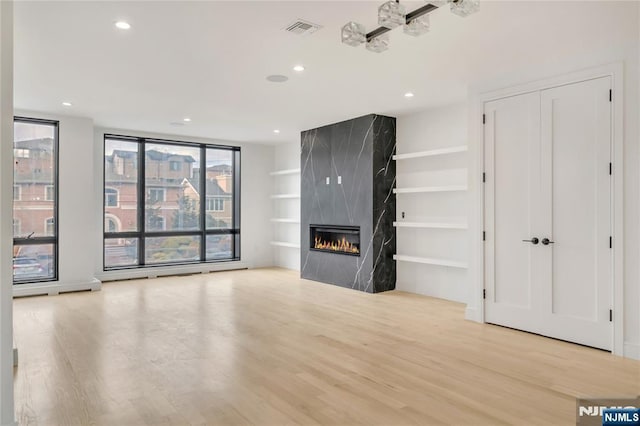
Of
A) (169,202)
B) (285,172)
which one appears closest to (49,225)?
(169,202)

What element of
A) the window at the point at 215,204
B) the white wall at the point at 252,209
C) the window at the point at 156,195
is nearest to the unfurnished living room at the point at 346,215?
the window at the point at 156,195

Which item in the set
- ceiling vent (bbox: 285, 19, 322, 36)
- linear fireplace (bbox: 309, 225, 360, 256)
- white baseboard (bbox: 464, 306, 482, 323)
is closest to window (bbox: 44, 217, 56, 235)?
linear fireplace (bbox: 309, 225, 360, 256)

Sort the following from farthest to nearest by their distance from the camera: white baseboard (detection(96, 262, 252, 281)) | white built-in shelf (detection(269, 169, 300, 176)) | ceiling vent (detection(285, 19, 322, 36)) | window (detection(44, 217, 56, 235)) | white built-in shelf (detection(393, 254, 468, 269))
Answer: white built-in shelf (detection(269, 169, 300, 176)), white baseboard (detection(96, 262, 252, 281)), window (detection(44, 217, 56, 235)), white built-in shelf (detection(393, 254, 468, 269)), ceiling vent (detection(285, 19, 322, 36))

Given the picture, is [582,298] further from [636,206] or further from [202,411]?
[202,411]

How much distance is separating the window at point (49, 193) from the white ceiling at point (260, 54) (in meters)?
1.30

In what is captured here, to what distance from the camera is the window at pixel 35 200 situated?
6.74 metres

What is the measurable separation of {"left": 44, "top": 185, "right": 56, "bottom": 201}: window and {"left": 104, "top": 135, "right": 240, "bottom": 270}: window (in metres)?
1.10

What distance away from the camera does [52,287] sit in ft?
21.9

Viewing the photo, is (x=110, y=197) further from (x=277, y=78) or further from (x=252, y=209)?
(x=277, y=78)

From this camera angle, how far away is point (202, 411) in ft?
8.92

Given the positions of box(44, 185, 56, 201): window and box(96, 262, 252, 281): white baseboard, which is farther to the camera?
box(96, 262, 252, 281): white baseboard

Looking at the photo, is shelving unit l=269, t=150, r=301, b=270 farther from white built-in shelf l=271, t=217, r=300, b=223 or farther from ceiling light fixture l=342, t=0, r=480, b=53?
ceiling light fixture l=342, t=0, r=480, b=53

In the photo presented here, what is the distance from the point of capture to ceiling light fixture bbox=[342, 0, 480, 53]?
2.78 metres

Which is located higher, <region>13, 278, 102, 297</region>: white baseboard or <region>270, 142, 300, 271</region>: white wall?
<region>270, 142, 300, 271</region>: white wall
